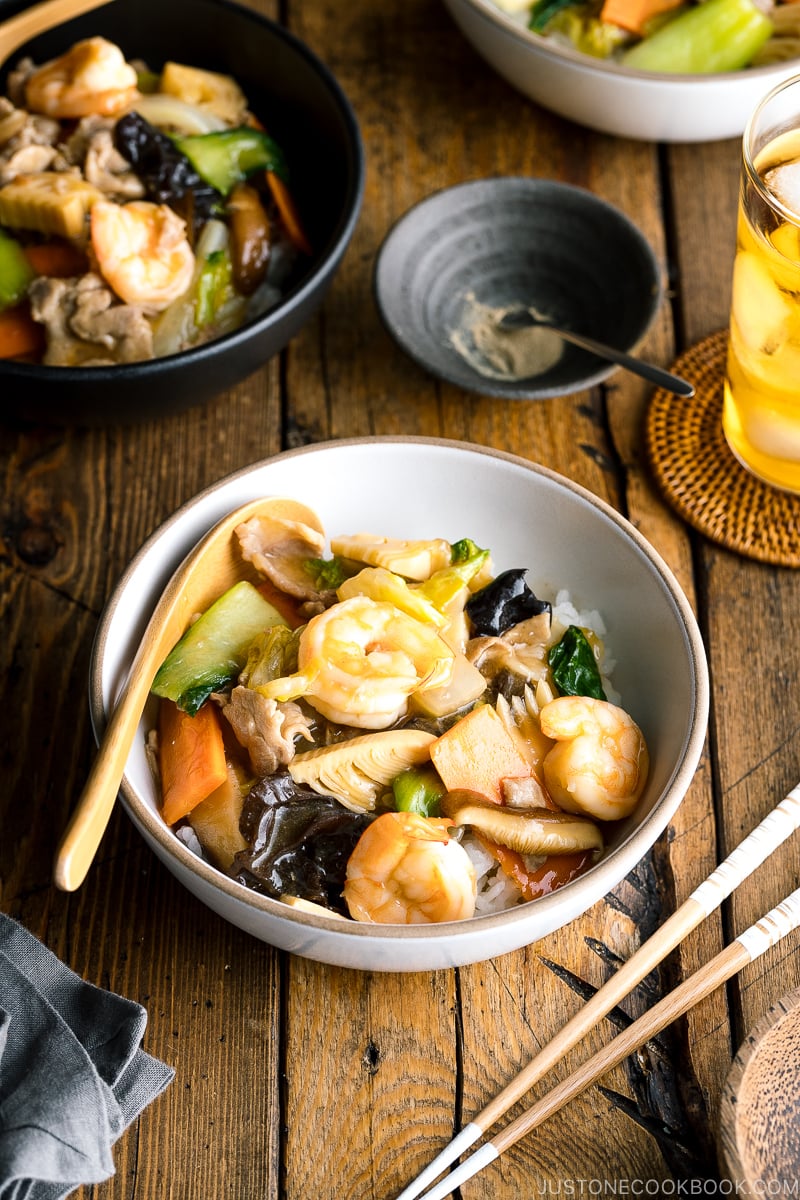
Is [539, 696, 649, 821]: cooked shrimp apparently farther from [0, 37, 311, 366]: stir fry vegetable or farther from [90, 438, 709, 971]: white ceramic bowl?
[0, 37, 311, 366]: stir fry vegetable

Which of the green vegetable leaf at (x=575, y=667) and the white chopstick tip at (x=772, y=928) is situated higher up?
the green vegetable leaf at (x=575, y=667)

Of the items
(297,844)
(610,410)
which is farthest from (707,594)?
(297,844)

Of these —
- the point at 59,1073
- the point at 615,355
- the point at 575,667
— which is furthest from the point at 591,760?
the point at 615,355

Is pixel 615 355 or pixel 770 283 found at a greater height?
pixel 770 283

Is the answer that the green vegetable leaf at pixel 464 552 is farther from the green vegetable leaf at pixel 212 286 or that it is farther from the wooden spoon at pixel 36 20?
the wooden spoon at pixel 36 20

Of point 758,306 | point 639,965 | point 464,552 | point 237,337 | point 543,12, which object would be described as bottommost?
point 639,965

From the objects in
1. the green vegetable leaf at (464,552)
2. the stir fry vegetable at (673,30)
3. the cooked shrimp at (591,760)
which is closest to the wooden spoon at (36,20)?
the stir fry vegetable at (673,30)

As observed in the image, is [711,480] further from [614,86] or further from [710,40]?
[710,40]
